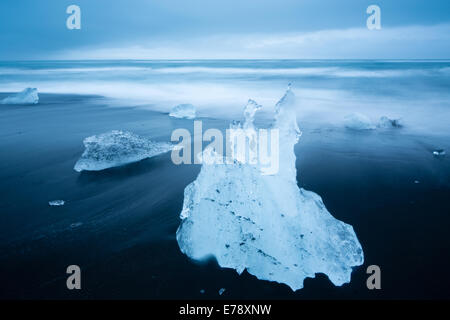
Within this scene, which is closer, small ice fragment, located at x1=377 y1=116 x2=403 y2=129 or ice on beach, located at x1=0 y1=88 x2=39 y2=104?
small ice fragment, located at x1=377 y1=116 x2=403 y2=129

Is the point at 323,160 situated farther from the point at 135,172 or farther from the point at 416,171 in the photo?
the point at 135,172

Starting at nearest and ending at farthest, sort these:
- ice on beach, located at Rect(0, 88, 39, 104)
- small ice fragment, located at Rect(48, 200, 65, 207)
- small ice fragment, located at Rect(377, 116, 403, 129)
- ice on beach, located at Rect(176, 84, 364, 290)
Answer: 1. ice on beach, located at Rect(176, 84, 364, 290)
2. small ice fragment, located at Rect(48, 200, 65, 207)
3. small ice fragment, located at Rect(377, 116, 403, 129)
4. ice on beach, located at Rect(0, 88, 39, 104)

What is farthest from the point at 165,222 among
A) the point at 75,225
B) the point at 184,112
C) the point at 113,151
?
the point at 184,112

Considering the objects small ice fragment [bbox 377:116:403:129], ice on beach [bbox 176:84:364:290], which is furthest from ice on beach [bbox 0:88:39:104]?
small ice fragment [bbox 377:116:403:129]

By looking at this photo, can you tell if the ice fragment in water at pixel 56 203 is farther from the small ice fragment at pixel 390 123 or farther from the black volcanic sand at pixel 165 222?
the small ice fragment at pixel 390 123

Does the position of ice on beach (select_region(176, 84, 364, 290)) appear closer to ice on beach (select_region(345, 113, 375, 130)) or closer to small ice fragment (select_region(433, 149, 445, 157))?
small ice fragment (select_region(433, 149, 445, 157))
